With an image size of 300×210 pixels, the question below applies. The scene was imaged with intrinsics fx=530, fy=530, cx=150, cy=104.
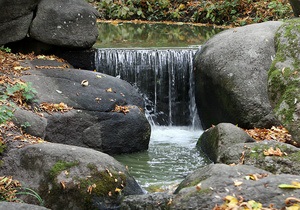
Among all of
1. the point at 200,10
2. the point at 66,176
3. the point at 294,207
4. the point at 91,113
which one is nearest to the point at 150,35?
the point at 200,10

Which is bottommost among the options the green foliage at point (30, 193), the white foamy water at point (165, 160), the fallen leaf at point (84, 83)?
the white foamy water at point (165, 160)

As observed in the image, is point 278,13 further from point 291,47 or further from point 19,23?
point 291,47

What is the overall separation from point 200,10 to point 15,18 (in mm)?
10546

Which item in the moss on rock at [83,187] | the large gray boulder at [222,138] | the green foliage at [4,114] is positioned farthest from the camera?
the large gray boulder at [222,138]

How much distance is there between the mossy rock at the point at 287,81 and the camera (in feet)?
20.7

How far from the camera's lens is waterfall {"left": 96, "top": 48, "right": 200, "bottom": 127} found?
38.0 feet

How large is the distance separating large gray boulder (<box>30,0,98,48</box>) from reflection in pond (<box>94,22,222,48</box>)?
197 cm

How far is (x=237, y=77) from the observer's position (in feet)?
32.7

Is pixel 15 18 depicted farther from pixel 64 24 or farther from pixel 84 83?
pixel 84 83

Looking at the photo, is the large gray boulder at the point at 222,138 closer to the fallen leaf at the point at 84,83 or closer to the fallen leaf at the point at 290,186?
the fallen leaf at the point at 84,83

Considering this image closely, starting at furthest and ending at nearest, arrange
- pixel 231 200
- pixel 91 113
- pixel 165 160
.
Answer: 1. pixel 91 113
2. pixel 165 160
3. pixel 231 200

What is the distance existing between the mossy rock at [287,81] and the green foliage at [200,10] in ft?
37.7

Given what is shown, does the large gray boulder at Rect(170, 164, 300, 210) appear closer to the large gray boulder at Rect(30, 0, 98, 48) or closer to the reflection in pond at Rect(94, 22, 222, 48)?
the large gray boulder at Rect(30, 0, 98, 48)

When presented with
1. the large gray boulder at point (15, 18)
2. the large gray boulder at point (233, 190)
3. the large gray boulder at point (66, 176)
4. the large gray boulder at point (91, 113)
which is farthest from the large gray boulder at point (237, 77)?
the large gray boulder at point (233, 190)
